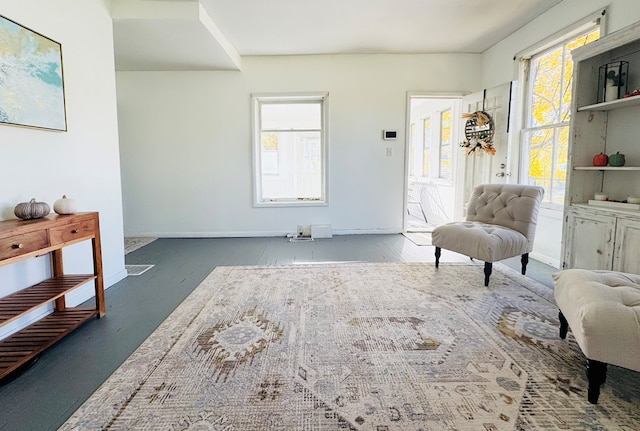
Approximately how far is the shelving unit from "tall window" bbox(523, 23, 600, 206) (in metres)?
0.60

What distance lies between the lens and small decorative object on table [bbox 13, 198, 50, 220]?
1.97 m

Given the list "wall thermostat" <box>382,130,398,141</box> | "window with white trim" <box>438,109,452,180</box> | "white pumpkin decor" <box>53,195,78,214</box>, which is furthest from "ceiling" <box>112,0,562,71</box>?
"white pumpkin decor" <box>53,195,78,214</box>

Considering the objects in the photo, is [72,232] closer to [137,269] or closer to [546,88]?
[137,269]

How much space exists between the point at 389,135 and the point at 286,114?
5.36 feet

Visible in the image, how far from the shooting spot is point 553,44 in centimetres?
369

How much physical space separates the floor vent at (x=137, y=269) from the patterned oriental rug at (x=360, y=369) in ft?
3.49

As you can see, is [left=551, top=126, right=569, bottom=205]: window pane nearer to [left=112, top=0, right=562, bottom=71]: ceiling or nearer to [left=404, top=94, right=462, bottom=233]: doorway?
[left=112, top=0, right=562, bottom=71]: ceiling

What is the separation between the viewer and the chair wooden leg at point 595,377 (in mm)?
1477

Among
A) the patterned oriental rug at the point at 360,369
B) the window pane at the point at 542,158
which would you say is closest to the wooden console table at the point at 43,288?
the patterned oriental rug at the point at 360,369

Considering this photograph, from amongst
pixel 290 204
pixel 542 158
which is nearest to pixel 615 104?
pixel 542 158

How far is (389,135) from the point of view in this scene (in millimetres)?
5203

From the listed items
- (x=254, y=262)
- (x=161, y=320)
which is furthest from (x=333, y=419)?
(x=254, y=262)

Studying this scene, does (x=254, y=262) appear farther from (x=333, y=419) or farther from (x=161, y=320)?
(x=333, y=419)

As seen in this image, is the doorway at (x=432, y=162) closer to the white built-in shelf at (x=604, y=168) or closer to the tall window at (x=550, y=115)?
the tall window at (x=550, y=115)
